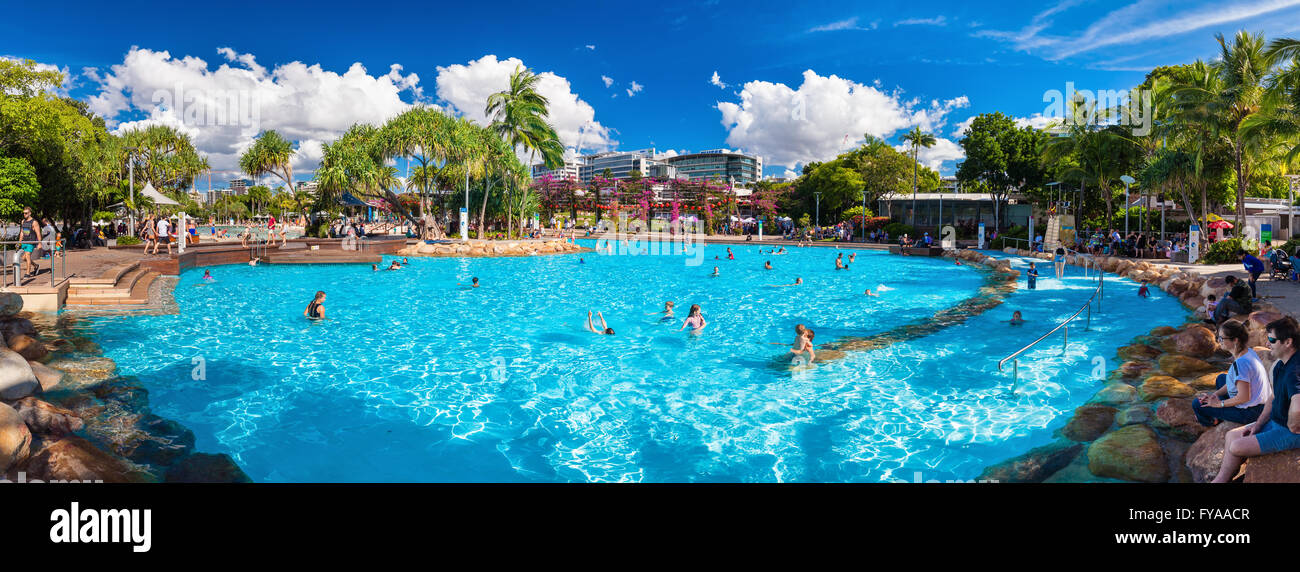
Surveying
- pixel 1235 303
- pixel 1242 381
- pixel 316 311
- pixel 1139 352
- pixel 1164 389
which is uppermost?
pixel 1235 303

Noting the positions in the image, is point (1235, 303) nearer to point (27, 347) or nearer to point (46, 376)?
point (46, 376)

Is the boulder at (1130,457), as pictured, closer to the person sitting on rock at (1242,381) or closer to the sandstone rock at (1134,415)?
the person sitting on rock at (1242,381)

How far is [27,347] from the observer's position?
9273 millimetres

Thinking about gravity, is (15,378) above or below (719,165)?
below

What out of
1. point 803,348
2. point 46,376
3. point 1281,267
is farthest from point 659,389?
point 1281,267

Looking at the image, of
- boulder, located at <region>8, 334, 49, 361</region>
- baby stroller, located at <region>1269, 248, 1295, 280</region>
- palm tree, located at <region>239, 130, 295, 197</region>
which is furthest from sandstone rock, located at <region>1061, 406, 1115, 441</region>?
palm tree, located at <region>239, 130, 295, 197</region>

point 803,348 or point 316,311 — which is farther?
point 316,311

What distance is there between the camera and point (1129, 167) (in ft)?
115

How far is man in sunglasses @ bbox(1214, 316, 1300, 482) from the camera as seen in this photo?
4.28 meters

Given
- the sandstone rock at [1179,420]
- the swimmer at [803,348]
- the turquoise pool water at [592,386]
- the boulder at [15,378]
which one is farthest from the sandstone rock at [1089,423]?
the boulder at [15,378]

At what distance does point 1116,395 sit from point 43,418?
1259cm

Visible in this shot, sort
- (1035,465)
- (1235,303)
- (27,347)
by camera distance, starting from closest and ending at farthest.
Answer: (1035,465)
(27,347)
(1235,303)

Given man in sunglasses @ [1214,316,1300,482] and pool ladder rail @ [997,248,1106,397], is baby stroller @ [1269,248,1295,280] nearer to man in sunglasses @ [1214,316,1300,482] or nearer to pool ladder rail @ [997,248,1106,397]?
pool ladder rail @ [997,248,1106,397]
